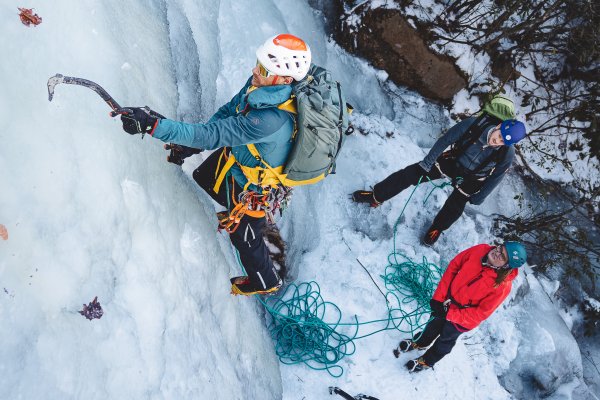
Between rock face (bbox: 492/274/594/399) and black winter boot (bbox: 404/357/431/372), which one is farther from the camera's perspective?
rock face (bbox: 492/274/594/399)

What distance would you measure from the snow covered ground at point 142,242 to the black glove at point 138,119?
0.71ft

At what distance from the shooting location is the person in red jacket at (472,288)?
307 cm

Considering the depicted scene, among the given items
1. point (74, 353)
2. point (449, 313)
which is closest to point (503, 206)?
point (449, 313)

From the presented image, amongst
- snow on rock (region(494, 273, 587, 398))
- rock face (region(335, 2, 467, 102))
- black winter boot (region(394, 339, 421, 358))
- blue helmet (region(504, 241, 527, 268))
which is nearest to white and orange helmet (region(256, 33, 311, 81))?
blue helmet (region(504, 241, 527, 268))

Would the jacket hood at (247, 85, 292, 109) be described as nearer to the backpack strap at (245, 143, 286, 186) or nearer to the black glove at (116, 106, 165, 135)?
the backpack strap at (245, 143, 286, 186)

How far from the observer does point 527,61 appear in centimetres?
670

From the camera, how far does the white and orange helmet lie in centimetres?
221

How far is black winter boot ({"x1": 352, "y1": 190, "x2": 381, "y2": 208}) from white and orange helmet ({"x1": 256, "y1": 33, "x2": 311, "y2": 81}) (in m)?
2.60

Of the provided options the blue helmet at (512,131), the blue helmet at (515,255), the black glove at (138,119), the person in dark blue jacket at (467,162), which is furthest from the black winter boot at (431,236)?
→ the black glove at (138,119)

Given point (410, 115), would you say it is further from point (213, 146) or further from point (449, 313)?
point (213, 146)

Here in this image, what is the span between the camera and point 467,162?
396 centimetres

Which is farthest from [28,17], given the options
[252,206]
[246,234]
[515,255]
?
[515,255]

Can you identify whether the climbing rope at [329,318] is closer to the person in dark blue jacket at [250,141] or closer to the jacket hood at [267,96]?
the person in dark blue jacket at [250,141]

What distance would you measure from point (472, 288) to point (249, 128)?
209cm
